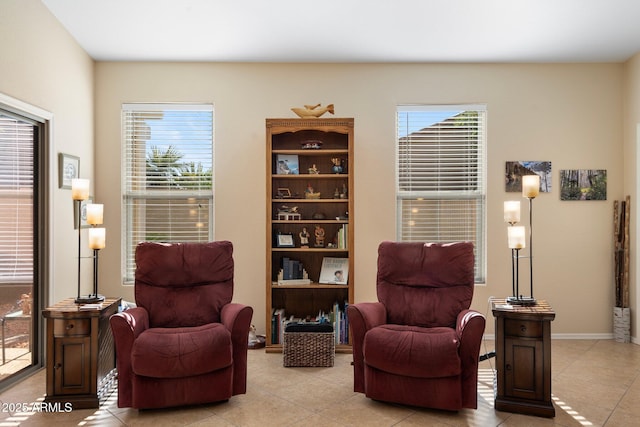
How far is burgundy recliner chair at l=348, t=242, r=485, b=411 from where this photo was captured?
280 centimetres

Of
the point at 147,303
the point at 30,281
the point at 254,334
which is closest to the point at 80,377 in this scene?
the point at 147,303

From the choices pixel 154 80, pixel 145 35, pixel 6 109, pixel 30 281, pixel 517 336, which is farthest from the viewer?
pixel 154 80

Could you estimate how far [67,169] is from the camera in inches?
160

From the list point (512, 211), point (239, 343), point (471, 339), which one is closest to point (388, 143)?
point (512, 211)

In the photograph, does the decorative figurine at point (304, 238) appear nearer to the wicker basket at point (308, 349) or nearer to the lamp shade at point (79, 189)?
the wicker basket at point (308, 349)

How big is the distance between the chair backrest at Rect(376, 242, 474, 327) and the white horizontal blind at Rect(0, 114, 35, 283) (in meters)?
2.75

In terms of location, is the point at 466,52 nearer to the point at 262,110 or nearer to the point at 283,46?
the point at 283,46

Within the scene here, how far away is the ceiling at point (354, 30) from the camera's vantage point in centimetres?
354

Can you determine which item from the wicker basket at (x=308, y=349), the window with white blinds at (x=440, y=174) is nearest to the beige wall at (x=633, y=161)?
the window with white blinds at (x=440, y=174)

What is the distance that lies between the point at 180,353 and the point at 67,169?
2252 mm

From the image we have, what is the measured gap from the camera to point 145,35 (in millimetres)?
4062

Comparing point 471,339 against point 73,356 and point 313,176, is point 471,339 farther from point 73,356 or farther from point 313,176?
point 73,356

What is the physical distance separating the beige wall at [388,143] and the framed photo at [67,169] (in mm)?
469

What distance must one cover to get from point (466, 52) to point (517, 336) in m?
2.80
